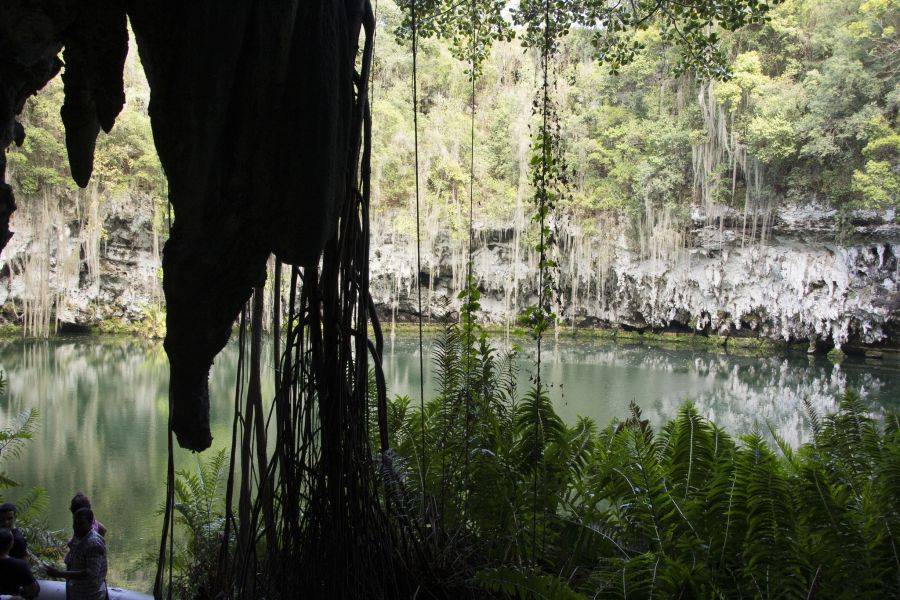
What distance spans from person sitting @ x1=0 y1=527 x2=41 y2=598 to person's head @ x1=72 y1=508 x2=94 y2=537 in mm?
244

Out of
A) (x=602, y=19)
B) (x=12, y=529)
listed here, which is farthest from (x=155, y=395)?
(x=602, y=19)

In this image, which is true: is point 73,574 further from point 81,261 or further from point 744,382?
point 81,261

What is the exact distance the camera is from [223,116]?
3.13ft

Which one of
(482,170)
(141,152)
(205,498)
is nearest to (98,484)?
(205,498)

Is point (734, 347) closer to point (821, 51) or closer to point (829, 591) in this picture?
point (821, 51)

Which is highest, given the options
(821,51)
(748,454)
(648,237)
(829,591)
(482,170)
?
(821,51)

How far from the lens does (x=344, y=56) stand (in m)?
1.08

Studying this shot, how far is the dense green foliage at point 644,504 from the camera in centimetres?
220

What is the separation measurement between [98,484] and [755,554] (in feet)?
26.7

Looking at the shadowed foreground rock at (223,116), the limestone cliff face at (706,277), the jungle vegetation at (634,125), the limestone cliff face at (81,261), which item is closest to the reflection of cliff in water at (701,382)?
the limestone cliff face at (706,277)

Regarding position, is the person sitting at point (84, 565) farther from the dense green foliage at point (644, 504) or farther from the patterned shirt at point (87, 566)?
the dense green foliage at point (644, 504)

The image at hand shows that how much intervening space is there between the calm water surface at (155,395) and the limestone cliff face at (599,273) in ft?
4.46

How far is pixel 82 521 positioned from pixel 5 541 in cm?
30

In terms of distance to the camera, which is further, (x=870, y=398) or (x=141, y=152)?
(x=141, y=152)
